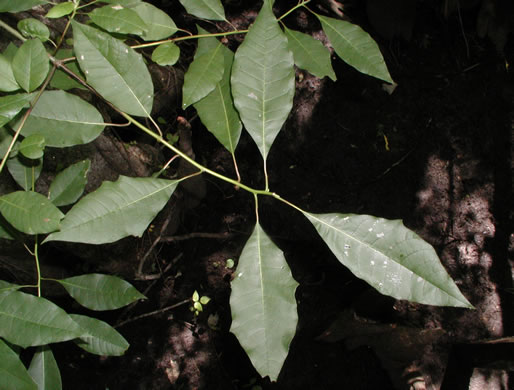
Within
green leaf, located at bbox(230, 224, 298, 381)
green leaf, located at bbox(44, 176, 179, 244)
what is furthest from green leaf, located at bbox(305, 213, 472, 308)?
green leaf, located at bbox(44, 176, 179, 244)

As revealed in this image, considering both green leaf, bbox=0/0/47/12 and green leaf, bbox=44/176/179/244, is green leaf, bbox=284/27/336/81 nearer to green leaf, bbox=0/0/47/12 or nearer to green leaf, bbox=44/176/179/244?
green leaf, bbox=44/176/179/244

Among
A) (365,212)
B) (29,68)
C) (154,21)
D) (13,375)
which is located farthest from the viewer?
(365,212)

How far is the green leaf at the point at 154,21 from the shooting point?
4.29ft

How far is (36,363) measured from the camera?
1.35 m

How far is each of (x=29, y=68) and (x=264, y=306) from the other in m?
0.92

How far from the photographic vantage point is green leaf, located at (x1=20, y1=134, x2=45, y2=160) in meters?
1.09

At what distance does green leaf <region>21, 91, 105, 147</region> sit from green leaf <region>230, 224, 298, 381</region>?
60 cm

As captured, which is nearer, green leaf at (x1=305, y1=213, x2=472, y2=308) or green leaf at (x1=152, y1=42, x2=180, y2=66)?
green leaf at (x1=305, y1=213, x2=472, y2=308)

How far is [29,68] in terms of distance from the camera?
110 cm

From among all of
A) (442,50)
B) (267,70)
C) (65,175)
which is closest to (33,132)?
(65,175)

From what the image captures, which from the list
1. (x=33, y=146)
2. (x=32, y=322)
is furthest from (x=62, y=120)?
(x=32, y=322)

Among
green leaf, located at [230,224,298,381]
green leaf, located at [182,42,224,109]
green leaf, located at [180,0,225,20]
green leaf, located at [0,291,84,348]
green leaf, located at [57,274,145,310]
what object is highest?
green leaf, located at [180,0,225,20]

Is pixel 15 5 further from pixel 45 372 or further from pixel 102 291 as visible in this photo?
pixel 45 372

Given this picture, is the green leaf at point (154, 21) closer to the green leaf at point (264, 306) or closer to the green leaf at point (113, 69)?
the green leaf at point (113, 69)
